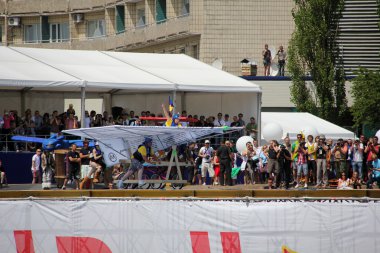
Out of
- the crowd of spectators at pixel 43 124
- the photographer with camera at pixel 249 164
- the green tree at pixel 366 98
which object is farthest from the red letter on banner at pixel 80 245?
the green tree at pixel 366 98

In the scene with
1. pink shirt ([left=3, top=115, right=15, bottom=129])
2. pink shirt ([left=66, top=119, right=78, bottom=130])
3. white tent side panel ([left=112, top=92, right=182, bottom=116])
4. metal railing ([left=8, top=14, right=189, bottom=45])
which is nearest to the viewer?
pink shirt ([left=3, top=115, right=15, bottom=129])

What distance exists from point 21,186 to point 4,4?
40.1m

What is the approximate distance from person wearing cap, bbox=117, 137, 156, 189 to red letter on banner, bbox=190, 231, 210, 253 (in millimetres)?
9958

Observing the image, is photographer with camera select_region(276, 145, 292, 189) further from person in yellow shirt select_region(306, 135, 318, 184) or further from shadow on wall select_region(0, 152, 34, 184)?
shadow on wall select_region(0, 152, 34, 184)

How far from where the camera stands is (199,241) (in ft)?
53.5

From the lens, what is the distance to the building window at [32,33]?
6819 centimetres

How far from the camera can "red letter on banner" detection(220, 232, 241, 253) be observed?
1620 centimetres

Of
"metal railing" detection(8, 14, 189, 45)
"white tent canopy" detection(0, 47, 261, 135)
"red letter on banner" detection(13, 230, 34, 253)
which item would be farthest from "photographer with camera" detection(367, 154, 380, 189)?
"metal railing" detection(8, 14, 189, 45)

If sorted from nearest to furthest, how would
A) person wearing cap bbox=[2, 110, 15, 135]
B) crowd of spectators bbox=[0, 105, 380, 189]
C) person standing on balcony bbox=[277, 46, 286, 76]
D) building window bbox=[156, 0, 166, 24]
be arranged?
crowd of spectators bbox=[0, 105, 380, 189] → person wearing cap bbox=[2, 110, 15, 135] → person standing on balcony bbox=[277, 46, 286, 76] → building window bbox=[156, 0, 166, 24]

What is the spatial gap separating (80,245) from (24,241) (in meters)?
1.02

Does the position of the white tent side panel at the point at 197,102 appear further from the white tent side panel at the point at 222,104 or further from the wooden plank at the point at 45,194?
the wooden plank at the point at 45,194

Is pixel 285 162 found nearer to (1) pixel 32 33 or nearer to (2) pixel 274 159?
(2) pixel 274 159

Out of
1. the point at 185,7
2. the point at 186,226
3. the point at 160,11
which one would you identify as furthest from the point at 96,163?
the point at 160,11

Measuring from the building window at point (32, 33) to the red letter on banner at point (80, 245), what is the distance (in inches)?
2060
